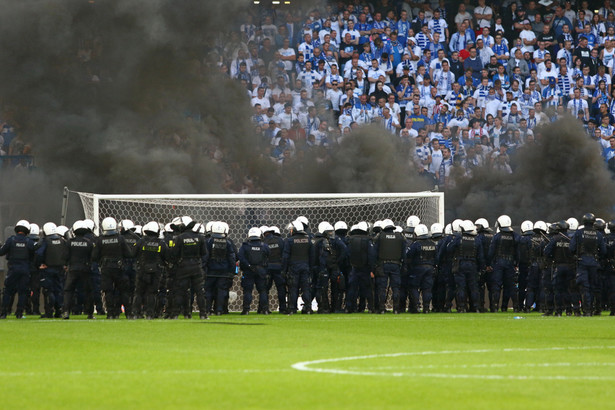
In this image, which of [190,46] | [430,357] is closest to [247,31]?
[190,46]

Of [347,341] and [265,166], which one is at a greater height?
[265,166]

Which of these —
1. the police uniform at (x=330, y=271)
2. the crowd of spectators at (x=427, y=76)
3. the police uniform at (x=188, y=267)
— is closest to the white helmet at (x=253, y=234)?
the police uniform at (x=330, y=271)

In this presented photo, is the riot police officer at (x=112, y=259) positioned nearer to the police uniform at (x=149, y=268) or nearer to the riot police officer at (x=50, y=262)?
the police uniform at (x=149, y=268)

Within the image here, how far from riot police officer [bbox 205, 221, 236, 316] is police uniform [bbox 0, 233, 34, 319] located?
2770 millimetres

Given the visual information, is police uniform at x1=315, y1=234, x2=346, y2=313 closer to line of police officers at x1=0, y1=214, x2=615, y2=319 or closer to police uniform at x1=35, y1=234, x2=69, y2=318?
line of police officers at x1=0, y1=214, x2=615, y2=319

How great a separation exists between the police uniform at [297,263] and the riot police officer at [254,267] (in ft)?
A: 1.15

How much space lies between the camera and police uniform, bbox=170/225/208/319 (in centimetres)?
1591

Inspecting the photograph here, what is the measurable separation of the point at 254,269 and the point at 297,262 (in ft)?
2.32

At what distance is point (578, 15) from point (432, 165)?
7.11 m

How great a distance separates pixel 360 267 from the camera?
18078 mm

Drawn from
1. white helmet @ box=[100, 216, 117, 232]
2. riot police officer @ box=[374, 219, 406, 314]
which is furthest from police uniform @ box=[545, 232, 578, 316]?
white helmet @ box=[100, 216, 117, 232]

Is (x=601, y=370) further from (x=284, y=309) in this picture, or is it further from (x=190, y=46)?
(x=190, y=46)

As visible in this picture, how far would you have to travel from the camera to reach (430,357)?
9.78 meters

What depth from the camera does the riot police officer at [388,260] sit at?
58.2 ft
